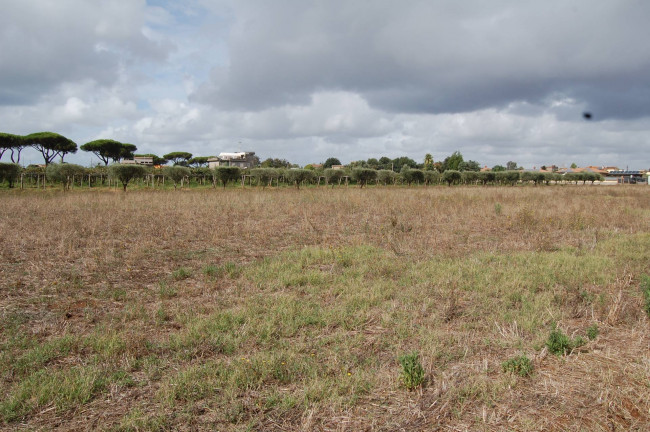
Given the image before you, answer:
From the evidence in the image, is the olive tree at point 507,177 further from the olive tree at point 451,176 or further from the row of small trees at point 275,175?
the olive tree at point 451,176

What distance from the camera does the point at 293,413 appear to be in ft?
10.9

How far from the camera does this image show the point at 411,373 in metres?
3.68

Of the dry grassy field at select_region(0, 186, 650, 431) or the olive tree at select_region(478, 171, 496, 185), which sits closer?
the dry grassy field at select_region(0, 186, 650, 431)

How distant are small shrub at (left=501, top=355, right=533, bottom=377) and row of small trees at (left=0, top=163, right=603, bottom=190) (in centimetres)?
3383

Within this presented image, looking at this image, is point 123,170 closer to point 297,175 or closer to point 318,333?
point 297,175

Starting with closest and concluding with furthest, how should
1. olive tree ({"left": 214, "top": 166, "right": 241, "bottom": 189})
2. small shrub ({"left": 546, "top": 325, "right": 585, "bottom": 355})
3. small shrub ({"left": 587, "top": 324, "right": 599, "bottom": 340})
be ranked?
small shrub ({"left": 546, "top": 325, "right": 585, "bottom": 355}), small shrub ({"left": 587, "top": 324, "right": 599, "bottom": 340}), olive tree ({"left": 214, "top": 166, "right": 241, "bottom": 189})

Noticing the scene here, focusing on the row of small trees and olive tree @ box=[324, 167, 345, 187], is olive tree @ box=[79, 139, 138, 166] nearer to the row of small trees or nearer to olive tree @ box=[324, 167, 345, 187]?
the row of small trees

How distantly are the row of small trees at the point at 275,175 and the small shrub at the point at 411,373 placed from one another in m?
33.4

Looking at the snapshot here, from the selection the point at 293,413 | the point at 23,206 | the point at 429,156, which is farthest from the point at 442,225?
the point at 429,156

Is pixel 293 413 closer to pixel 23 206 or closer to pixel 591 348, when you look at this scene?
pixel 591 348

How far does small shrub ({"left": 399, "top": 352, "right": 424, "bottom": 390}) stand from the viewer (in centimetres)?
365

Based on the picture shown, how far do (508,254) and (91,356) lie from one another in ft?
27.9

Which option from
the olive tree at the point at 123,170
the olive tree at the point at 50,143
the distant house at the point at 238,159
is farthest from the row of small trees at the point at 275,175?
the distant house at the point at 238,159

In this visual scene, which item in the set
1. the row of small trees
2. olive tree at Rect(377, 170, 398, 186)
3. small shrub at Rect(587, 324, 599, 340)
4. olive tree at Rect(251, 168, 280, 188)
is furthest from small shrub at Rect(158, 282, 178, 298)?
olive tree at Rect(377, 170, 398, 186)
